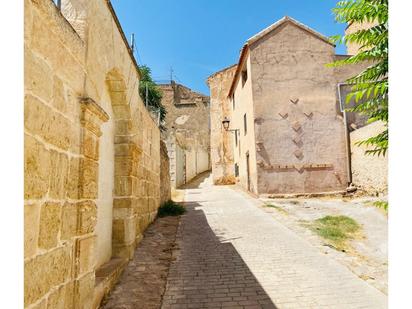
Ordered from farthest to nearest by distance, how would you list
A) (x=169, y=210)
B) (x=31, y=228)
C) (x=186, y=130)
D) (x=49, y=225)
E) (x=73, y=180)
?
(x=186, y=130)
(x=169, y=210)
(x=73, y=180)
(x=49, y=225)
(x=31, y=228)

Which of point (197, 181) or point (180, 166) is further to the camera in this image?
point (197, 181)

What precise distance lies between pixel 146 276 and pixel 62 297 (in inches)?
87.3

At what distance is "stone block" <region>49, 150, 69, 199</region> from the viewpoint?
211 cm

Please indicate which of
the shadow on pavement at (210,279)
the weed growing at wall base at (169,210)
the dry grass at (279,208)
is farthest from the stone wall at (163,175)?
the dry grass at (279,208)

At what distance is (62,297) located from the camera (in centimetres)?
227

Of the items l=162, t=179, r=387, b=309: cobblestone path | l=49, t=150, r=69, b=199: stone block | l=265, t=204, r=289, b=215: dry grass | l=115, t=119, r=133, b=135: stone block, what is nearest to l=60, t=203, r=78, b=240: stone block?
l=49, t=150, r=69, b=199: stone block

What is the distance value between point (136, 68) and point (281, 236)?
4.61m

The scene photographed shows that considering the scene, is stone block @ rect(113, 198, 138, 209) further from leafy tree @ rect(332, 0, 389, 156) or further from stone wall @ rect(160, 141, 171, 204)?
stone wall @ rect(160, 141, 171, 204)

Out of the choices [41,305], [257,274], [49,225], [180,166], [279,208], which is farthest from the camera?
[180,166]

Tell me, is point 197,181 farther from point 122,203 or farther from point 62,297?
point 62,297

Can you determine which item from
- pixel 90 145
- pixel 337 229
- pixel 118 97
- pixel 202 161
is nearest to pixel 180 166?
pixel 202 161

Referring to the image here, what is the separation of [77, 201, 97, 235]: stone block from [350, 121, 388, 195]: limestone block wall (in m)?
9.56
